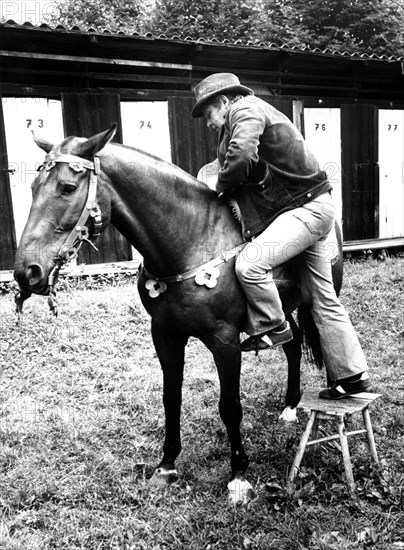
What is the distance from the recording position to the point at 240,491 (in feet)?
10.9

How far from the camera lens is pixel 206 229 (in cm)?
325

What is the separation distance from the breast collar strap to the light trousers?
35.5 inches

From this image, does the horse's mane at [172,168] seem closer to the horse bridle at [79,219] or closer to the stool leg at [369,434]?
the horse bridle at [79,219]

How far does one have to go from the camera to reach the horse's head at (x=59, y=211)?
2.61m

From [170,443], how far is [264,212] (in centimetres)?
163

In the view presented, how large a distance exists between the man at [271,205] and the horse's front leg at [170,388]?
16.9 inches

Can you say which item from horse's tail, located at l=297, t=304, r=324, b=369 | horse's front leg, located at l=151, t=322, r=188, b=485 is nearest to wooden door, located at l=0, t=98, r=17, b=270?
horse's tail, located at l=297, t=304, r=324, b=369

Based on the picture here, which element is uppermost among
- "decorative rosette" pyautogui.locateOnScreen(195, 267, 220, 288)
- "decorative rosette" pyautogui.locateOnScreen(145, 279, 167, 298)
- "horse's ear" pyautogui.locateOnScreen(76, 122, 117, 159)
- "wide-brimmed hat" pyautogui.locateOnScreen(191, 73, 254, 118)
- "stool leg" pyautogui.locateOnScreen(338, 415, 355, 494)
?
"wide-brimmed hat" pyautogui.locateOnScreen(191, 73, 254, 118)

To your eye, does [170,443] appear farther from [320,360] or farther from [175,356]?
[320,360]

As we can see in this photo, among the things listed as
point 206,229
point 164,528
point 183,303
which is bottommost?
point 164,528

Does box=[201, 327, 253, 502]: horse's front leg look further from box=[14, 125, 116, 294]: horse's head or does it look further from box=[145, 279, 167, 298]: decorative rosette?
box=[14, 125, 116, 294]: horse's head

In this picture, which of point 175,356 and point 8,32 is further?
point 8,32

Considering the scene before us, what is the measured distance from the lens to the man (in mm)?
3117

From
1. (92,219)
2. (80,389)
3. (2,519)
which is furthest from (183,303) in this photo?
(80,389)
